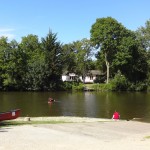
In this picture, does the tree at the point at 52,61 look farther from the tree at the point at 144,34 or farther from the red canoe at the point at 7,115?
the red canoe at the point at 7,115

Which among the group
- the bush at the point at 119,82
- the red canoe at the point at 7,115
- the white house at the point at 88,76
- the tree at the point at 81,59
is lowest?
the red canoe at the point at 7,115

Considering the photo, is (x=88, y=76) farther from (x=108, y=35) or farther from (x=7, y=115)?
(x=7, y=115)

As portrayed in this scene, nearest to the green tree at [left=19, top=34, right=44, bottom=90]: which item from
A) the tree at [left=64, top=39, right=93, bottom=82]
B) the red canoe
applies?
the tree at [left=64, top=39, right=93, bottom=82]

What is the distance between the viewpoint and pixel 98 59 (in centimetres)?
10594

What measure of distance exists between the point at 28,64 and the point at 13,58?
14.9 feet

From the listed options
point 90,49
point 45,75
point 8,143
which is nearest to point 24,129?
point 8,143

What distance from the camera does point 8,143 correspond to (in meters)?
18.3

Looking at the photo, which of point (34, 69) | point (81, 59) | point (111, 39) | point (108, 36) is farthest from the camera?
point (81, 59)

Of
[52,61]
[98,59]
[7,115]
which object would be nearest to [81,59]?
[98,59]

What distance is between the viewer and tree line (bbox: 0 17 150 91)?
95.2 metres

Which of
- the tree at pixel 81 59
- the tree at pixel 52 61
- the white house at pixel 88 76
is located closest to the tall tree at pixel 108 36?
the tree at pixel 52 61

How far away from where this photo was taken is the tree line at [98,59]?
95175mm

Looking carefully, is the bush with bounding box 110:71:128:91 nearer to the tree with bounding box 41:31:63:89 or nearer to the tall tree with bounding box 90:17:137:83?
the tall tree with bounding box 90:17:137:83

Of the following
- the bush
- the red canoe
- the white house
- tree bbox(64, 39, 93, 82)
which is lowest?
the red canoe
